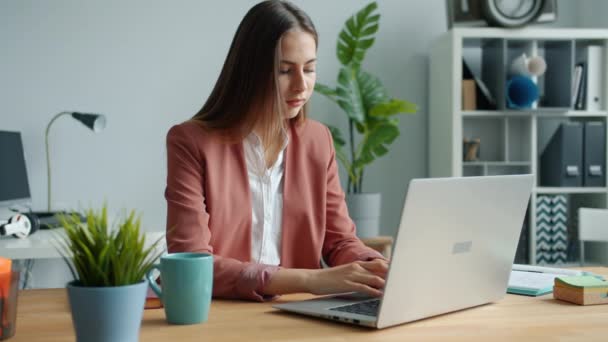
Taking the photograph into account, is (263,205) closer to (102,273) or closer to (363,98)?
(102,273)

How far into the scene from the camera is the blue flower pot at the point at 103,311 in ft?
2.74

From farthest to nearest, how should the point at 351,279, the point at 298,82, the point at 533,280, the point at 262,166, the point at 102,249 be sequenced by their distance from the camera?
the point at 262,166, the point at 298,82, the point at 533,280, the point at 351,279, the point at 102,249

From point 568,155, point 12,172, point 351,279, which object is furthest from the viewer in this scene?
point 568,155

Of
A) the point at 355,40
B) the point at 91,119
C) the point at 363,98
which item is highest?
the point at 355,40

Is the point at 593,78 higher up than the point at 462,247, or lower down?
higher up

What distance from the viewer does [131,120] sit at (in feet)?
11.3

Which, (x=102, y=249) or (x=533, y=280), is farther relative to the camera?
(x=533, y=280)

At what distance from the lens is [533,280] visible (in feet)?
4.53

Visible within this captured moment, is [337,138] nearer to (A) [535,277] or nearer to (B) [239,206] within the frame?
(B) [239,206]

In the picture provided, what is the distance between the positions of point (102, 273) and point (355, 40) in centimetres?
258

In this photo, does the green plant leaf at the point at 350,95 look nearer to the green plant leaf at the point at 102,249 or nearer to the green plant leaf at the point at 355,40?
the green plant leaf at the point at 355,40

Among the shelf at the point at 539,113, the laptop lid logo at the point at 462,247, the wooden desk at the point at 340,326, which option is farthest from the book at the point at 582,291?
the shelf at the point at 539,113

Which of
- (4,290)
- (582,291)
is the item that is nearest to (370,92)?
(582,291)

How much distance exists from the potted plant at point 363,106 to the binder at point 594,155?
903 millimetres
